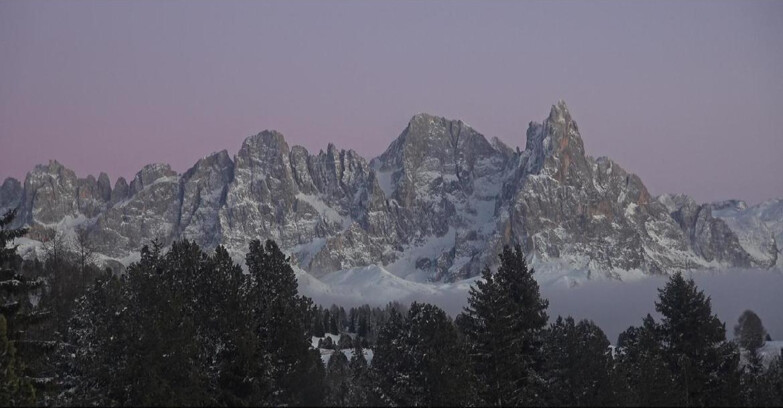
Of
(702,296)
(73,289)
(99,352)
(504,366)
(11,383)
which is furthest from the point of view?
(73,289)

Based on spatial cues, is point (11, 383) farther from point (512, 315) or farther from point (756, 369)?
point (756, 369)

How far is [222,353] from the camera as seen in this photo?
5175 cm

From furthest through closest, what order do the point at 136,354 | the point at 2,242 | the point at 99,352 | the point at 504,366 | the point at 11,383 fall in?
the point at 504,366 < the point at 99,352 < the point at 136,354 < the point at 2,242 < the point at 11,383

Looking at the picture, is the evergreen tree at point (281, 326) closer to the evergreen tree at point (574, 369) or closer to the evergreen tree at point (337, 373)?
the evergreen tree at point (574, 369)

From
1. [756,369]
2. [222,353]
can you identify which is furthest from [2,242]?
[756,369]

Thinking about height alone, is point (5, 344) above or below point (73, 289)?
below

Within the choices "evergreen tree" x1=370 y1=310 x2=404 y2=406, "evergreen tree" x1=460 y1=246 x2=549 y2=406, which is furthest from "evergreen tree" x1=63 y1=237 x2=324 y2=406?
"evergreen tree" x1=460 y1=246 x2=549 y2=406

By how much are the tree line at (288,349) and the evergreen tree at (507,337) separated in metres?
0.08

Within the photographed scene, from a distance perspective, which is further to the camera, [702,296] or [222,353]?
[702,296]

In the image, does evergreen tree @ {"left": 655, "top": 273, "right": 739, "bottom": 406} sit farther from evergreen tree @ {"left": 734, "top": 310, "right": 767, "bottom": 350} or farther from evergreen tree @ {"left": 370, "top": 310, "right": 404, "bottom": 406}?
evergreen tree @ {"left": 734, "top": 310, "right": 767, "bottom": 350}

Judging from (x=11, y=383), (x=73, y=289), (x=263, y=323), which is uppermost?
(x=73, y=289)

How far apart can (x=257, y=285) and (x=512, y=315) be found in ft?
50.8

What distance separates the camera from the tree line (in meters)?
46.8

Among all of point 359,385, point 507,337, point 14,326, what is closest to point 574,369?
point 507,337
